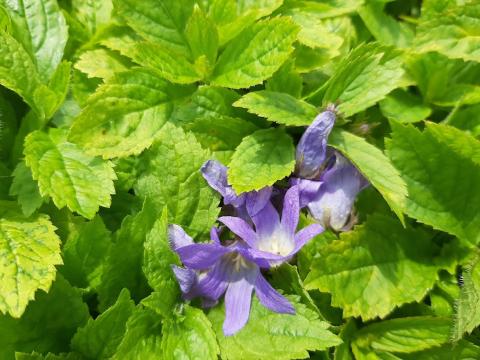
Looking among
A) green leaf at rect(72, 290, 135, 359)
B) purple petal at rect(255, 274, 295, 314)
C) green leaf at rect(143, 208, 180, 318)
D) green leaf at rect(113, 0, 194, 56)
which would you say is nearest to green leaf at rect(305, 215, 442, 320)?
purple petal at rect(255, 274, 295, 314)

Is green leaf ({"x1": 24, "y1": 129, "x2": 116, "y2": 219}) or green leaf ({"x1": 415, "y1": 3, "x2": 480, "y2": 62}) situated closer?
green leaf ({"x1": 24, "y1": 129, "x2": 116, "y2": 219})

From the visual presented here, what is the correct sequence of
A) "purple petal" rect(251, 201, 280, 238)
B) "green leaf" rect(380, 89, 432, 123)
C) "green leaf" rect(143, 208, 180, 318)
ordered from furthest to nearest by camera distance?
"green leaf" rect(380, 89, 432, 123), "purple petal" rect(251, 201, 280, 238), "green leaf" rect(143, 208, 180, 318)

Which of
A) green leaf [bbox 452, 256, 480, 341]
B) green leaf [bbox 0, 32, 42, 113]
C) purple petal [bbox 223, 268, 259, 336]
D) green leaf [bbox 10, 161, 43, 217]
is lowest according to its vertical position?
green leaf [bbox 452, 256, 480, 341]

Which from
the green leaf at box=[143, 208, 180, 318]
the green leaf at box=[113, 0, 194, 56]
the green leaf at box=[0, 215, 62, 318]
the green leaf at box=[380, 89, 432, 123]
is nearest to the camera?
the green leaf at box=[0, 215, 62, 318]

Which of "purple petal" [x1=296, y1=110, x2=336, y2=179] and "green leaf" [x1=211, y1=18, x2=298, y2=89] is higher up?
"green leaf" [x1=211, y1=18, x2=298, y2=89]

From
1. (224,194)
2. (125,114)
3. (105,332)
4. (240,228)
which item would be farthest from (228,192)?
(105,332)

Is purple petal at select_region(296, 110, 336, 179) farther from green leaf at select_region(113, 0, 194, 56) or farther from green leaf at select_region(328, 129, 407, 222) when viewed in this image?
green leaf at select_region(113, 0, 194, 56)

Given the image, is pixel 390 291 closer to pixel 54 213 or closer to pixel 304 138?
pixel 304 138

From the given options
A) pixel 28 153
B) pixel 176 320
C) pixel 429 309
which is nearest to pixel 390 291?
pixel 429 309
